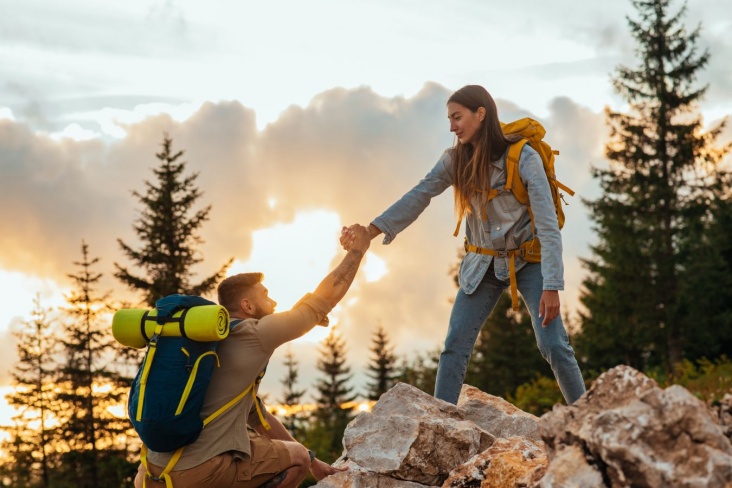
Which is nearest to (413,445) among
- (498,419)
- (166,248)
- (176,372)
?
(498,419)

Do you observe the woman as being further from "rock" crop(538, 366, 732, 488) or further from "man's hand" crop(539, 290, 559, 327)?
"rock" crop(538, 366, 732, 488)

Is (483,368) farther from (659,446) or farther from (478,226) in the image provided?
(659,446)

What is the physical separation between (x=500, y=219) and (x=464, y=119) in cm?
85

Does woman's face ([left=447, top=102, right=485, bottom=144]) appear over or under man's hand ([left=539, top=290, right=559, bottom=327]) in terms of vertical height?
over

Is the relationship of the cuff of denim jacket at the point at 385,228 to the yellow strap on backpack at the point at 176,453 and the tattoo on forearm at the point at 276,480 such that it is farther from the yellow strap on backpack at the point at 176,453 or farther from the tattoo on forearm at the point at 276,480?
the tattoo on forearm at the point at 276,480

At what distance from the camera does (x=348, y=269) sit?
606 cm

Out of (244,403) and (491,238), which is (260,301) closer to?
(244,403)

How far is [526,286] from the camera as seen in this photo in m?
6.41

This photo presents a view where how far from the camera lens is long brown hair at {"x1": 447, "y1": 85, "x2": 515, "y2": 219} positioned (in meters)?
6.45

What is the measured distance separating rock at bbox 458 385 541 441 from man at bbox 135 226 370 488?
2031 millimetres

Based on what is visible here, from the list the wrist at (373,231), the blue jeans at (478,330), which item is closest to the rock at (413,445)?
the blue jeans at (478,330)

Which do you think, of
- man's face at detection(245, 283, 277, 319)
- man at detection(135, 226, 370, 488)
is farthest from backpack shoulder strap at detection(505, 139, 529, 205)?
man's face at detection(245, 283, 277, 319)

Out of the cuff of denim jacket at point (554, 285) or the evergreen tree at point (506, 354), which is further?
the evergreen tree at point (506, 354)

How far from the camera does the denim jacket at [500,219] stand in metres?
6.18
